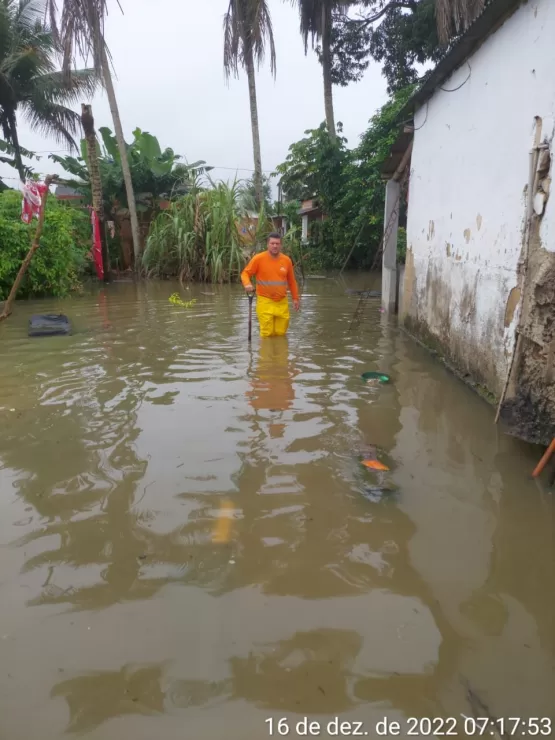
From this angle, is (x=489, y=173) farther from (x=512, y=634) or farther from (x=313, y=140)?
(x=313, y=140)

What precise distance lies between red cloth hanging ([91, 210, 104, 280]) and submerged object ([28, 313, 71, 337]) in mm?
8561

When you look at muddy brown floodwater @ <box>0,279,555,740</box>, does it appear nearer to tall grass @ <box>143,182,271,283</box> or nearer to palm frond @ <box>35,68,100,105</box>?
tall grass @ <box>143,182,271,283</box>

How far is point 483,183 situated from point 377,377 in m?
2.24

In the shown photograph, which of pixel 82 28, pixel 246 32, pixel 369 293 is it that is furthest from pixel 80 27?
pixel 369 293

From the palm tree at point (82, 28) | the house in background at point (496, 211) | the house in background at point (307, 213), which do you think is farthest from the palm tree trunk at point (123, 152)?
the house in background at point (496, 211)

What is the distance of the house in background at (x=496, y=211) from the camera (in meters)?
4.03

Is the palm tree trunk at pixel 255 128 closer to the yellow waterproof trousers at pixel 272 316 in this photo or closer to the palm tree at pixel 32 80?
the palm tree at pixel 32 80

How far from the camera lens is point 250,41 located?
1855 centimetres

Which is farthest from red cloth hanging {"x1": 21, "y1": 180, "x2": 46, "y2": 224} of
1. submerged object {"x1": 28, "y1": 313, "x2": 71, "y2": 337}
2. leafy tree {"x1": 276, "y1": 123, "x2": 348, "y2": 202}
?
leafy tree {"x1": 276, "y1": 123, "x2": 348, "y2": 202}

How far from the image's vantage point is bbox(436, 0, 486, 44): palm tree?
1299 cm

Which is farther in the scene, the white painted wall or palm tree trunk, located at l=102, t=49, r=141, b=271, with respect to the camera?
palm tree trunk, located at l=102, t=49, r=141, b=271

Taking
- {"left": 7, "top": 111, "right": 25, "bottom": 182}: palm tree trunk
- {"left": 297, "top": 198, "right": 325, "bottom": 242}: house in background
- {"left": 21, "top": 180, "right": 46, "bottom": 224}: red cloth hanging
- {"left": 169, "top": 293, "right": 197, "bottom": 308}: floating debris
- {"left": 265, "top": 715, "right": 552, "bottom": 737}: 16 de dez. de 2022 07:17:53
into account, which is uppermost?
{"left": 7, "top": 111, "right": 25, "bottom": 182}: palm tree trunk

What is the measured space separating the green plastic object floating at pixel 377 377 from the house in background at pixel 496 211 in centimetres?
85

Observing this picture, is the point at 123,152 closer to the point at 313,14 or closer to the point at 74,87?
the point at 74,87
